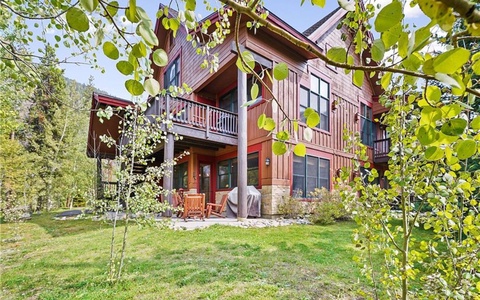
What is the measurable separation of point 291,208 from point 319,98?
16.7 feet

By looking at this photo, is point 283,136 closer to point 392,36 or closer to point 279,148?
point 279,148

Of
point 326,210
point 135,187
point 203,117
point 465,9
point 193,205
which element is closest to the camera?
point 465,9

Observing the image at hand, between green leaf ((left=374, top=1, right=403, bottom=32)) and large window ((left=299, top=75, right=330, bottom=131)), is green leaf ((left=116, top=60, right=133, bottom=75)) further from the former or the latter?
large window ((left=299, top=75, right=330, bottom=131))

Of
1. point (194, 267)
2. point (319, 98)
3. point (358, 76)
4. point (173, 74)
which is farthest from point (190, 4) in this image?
point (173, 74)

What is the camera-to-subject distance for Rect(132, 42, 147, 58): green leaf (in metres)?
0.64

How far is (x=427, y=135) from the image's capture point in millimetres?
605

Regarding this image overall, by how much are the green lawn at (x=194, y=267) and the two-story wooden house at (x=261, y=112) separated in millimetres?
2929

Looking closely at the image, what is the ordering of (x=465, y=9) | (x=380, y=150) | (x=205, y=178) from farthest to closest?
(x=380, y=150) → (x=205, y=178) → (x=465, y=9)

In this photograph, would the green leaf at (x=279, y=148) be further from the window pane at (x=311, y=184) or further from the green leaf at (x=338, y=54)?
the window pane at (x=311, y=184)

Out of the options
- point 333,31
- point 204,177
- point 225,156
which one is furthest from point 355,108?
point 204,177

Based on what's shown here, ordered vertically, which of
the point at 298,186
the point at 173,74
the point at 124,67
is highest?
the point at 173,74

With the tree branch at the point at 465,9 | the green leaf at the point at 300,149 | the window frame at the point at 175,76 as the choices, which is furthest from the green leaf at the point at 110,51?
the window frame at the point at 175,76

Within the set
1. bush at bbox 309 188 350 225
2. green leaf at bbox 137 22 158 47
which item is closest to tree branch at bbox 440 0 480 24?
green leaf at bbox 137 22 158 47

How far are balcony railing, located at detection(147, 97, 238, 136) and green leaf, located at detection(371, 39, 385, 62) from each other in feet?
25.1
